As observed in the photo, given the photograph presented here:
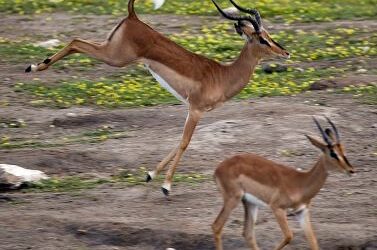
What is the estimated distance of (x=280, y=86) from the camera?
1455 cm

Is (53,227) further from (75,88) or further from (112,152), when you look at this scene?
(75,88)

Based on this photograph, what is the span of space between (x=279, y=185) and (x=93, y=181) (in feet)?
7.93

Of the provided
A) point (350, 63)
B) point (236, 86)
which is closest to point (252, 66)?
point (236, 86)

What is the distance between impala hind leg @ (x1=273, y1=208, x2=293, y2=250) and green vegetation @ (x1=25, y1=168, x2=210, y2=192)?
6.41 feet

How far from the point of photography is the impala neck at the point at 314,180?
965 cm

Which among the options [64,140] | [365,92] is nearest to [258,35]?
[64,140]

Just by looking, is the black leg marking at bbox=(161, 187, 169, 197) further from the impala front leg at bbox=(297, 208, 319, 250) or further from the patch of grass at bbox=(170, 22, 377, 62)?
the patch of grass at bbox=(170, 22, 377, 62)

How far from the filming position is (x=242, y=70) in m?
12.2

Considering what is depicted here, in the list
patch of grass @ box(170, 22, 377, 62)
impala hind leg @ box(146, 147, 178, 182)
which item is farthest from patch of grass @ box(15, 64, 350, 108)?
impala hind leg @ box(146, 147, 178, 182)

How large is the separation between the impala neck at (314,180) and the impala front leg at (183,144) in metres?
1.89

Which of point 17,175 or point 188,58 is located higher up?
point 188,58

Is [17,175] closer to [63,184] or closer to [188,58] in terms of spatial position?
[63,184]

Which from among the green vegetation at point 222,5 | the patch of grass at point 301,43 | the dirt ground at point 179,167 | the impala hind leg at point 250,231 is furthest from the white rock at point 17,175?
the green vegetation at point 222,5

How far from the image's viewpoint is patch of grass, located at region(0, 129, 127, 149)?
12.5 meters
